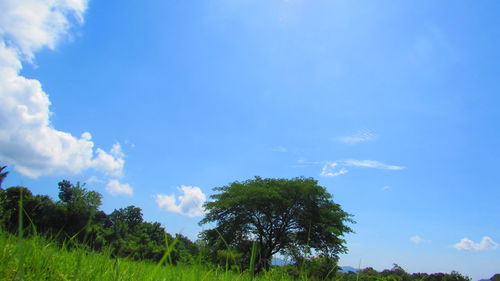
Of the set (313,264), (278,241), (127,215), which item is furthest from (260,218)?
(127,215)

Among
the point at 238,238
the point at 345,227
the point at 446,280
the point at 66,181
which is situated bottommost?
the point at 446,280

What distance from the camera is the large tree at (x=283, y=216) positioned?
32531 mm

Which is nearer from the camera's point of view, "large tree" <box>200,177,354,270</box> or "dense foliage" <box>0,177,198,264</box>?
"dense foliage" <box>0,177,198,264</box>

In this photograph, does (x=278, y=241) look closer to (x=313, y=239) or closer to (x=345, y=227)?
(x=313, y=239)

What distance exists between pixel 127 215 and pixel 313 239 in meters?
61.6

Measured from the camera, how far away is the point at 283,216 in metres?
33.8

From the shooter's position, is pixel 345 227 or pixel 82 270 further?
pixel 345 227

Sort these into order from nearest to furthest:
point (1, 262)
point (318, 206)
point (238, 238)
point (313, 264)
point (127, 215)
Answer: point (1, 262)
point (313, 264)
point (238, 238)
point (318, 206)
point (127, 215)

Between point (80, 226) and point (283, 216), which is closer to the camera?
point (80, 226)

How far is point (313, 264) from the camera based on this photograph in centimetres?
499

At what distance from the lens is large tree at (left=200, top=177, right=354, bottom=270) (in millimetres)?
32531

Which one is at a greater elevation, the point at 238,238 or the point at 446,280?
the point at 238,238

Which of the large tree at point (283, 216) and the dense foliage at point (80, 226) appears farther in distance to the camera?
the large tree at point (283, 216)

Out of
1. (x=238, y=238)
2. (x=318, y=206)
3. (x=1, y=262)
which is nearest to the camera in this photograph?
(x=1, y=262)
